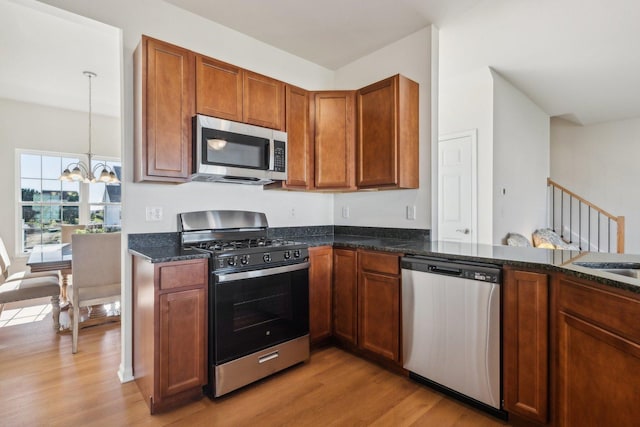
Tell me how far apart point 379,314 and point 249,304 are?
3.17 ft

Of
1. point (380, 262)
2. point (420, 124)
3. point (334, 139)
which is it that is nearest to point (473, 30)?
point (420, 124)

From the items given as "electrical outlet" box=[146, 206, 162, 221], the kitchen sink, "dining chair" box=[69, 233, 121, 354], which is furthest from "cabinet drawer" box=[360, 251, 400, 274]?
"dining chair" box=[69, 233, 121, 354]

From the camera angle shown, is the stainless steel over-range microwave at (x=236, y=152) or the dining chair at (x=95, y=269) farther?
the dining chair at (x=95, y=269)

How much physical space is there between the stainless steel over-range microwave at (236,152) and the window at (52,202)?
3.34 m

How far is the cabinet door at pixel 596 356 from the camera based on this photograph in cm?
121

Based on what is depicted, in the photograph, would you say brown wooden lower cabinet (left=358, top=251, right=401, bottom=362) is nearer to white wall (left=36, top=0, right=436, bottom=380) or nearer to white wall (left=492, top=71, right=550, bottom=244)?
white wall (left=36, top=0, right=436, bottom=380)

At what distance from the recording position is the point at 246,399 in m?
2.05

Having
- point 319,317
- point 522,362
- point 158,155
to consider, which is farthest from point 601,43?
point 158,155

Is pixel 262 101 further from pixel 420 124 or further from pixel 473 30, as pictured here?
pixel 473 30

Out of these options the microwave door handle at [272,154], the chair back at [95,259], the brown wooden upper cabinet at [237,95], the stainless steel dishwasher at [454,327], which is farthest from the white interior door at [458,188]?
the chair back at [95,259]

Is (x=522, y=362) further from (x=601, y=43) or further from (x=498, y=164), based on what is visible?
(x=601, y=43)

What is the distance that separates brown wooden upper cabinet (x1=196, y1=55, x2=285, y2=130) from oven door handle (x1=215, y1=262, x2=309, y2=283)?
118 centimetres

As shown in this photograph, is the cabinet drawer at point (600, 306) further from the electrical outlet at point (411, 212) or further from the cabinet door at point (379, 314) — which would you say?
the electrical outlet at point (411, 212)

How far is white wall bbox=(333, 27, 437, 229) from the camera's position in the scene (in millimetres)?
2773
